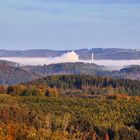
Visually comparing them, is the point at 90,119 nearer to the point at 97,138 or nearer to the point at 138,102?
the point at 97,138

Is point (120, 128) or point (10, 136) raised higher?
point (10, 136)

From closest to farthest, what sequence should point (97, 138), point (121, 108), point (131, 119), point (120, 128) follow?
point (97, 138) < point (120, 128) < point (131, 119) < point (121, 108)

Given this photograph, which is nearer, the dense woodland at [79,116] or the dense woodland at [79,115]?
the dense woodland at [79,116]

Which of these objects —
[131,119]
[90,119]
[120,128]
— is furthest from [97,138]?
[131,119]

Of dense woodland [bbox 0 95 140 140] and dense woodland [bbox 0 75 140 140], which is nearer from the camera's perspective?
dense woodland [bbox 0 95 140 140]

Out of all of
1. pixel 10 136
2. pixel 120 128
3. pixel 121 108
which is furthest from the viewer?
pixel 121 108

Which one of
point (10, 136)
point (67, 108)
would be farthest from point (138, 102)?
Answer: point (10, 136)

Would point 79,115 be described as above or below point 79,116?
below

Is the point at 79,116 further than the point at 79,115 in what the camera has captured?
No

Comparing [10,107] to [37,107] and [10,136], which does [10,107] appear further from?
[10,136]

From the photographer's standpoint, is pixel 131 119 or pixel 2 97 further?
pixel 2 97
